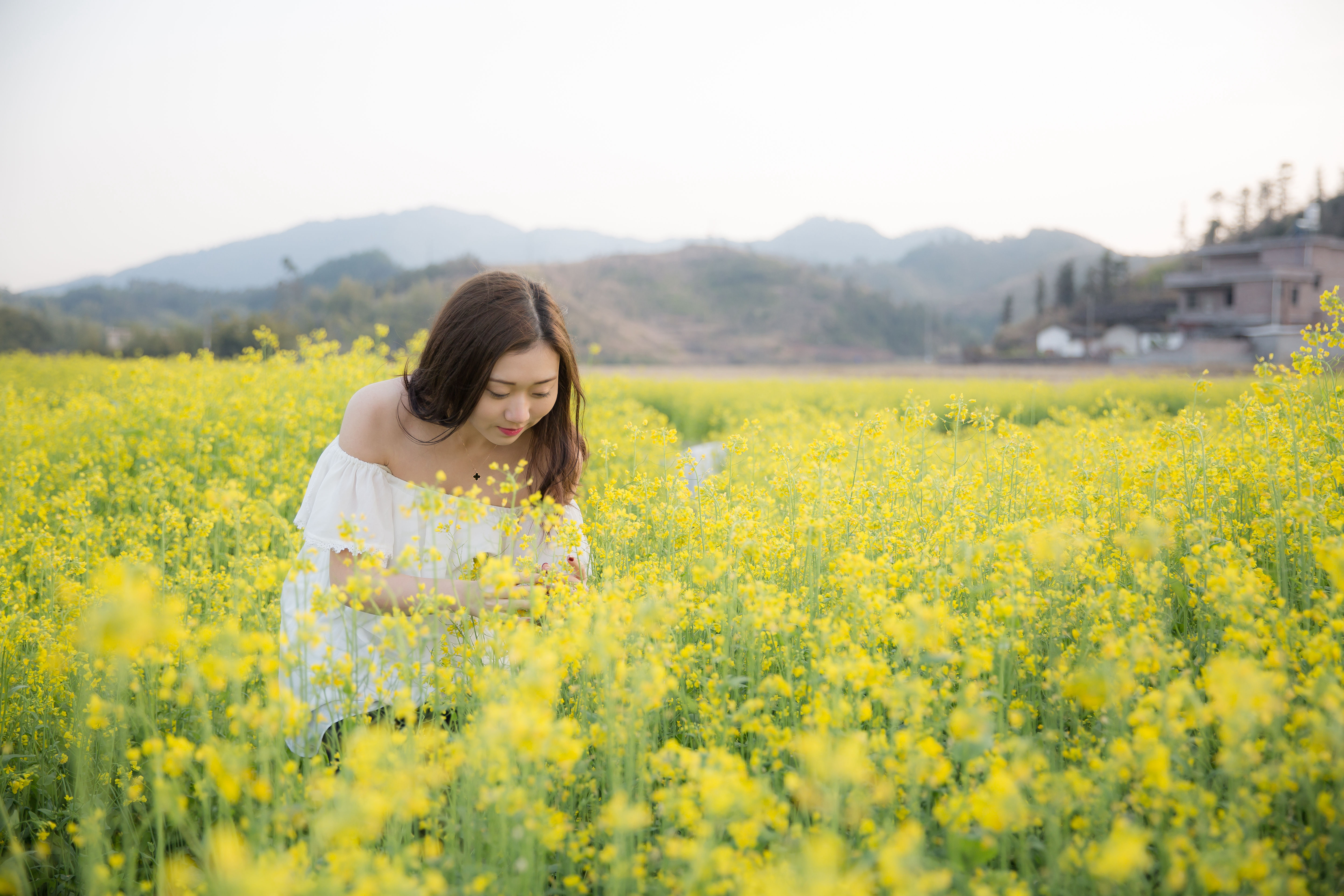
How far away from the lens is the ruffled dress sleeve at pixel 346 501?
2.74m

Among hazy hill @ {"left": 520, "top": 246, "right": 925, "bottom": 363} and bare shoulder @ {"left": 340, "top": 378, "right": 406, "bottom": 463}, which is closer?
bare shoulder @ {"left": 340, "top": 378, "right": 406, "bottom": 463}

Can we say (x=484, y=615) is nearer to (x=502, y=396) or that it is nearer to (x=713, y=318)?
(x=502, y=396)

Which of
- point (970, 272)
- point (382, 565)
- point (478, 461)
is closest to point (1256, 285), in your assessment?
point (478, 461)

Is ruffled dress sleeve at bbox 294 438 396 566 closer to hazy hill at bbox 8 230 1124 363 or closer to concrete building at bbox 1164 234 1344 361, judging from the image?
hazy hill at bbox 8 230 1124 363

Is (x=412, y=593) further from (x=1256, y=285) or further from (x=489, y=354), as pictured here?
(x=1256, y=285)

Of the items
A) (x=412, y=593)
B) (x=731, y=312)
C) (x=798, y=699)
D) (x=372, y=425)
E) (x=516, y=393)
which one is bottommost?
(x=798, y=699)

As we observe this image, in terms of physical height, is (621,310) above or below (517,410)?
above

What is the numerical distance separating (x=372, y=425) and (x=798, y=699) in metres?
1.93

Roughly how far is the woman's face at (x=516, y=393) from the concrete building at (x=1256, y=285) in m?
42.7

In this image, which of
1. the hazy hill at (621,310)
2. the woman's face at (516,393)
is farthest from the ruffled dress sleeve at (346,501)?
the hazy hill at (621,310)

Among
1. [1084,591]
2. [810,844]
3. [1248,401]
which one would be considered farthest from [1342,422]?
[810,844]

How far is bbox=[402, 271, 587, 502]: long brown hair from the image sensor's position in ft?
8.89

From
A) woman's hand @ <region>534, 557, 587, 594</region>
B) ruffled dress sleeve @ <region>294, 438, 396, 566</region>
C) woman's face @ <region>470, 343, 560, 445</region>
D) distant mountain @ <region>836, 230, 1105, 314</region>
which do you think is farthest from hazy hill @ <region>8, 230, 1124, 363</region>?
woman's hand @ <region>534, 557, 587, 594</region>

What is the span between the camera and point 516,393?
9.11ft
